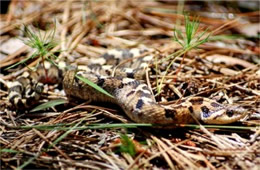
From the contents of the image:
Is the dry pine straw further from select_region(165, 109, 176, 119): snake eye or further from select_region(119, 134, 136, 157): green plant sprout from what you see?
select_region(165, 109, 176, 119): snake eye

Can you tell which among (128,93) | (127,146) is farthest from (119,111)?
(127,146)

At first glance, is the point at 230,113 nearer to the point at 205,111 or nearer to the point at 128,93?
the point at 205,111

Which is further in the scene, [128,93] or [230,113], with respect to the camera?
[128,93]

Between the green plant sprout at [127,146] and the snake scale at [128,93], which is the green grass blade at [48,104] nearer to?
the snake scale at [128,93]

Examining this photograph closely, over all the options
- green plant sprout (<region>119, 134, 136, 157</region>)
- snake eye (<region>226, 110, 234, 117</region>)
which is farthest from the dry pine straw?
snake eye (<region>226, 110, 234, 117</region>)

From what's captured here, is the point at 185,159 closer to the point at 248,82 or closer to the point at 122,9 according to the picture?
the point at 248,82

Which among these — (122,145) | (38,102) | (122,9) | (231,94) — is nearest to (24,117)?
(38,102)
